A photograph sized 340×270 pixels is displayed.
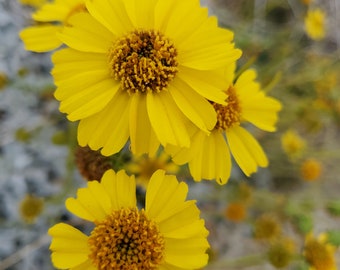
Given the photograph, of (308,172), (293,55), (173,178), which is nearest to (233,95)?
(173,178)

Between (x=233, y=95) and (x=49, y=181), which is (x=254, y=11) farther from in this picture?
(x=233, y=95)

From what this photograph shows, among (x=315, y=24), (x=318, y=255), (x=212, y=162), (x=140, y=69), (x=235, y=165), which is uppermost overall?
(x=315, y=24)

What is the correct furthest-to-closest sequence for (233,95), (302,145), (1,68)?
(302,145)
(1,68)
(233,95)

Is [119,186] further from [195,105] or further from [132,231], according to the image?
[195,105]

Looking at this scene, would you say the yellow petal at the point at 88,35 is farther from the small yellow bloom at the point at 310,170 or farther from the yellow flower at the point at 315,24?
the yellow flower at the point at 315,24

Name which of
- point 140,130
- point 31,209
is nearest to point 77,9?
point 140,130

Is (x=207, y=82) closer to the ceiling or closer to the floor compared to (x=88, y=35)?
closer to the floor
